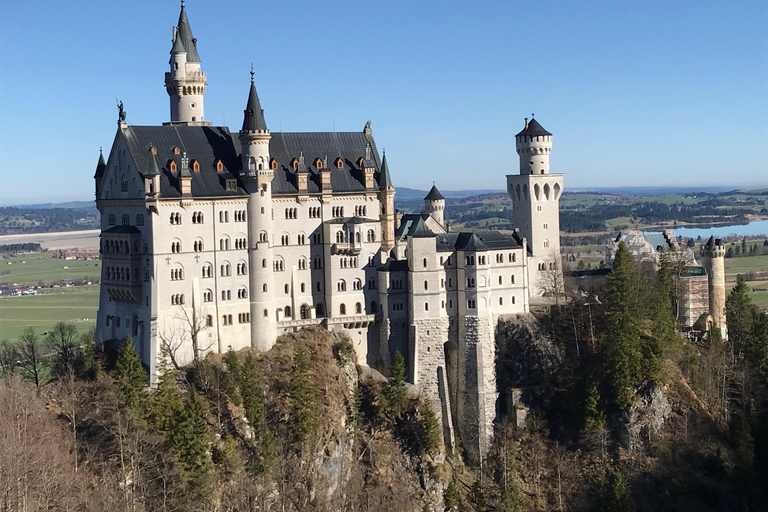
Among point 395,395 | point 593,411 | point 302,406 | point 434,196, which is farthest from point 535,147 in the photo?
point 302,406

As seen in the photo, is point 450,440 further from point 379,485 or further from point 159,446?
point 159,446

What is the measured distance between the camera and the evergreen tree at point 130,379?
83312mm

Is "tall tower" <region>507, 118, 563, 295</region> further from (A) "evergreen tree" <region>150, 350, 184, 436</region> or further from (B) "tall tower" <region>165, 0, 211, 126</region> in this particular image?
(A) "evergreen tree" <region>150, 350, 184, 436</region>

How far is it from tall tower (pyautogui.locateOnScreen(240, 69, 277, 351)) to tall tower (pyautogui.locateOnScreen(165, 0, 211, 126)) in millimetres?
8195

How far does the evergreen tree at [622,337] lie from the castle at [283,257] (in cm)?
837

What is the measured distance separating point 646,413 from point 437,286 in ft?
70.6

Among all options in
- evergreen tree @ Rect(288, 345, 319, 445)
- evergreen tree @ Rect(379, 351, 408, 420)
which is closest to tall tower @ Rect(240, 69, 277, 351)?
evergreen tree @ Rect(288, 345, 319, 445)

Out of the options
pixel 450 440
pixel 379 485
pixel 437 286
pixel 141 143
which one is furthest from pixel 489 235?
pixel 141 143

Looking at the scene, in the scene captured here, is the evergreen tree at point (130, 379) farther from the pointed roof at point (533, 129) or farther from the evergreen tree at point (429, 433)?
the pointed roof at point (533, 129)

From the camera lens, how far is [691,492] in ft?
309

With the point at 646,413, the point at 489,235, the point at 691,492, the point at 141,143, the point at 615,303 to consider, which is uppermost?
the point at 141,143

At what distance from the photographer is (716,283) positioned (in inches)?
4397

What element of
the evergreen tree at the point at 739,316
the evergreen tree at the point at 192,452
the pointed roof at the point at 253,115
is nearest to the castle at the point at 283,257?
the pointed roof at the point at 253,115

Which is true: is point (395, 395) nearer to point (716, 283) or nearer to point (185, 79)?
point (185, 79)
